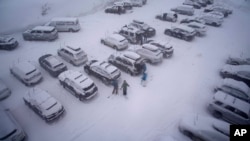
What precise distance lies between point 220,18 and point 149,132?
2558 cm

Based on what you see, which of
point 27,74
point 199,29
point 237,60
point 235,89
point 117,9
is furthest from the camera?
point 117,9

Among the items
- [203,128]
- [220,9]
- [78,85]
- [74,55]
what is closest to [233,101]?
[203,128]

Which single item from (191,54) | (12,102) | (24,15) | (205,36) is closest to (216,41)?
(205,36)

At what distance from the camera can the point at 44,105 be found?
1616 cm

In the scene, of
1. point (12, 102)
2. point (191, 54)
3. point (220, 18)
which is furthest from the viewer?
point (220, 18)

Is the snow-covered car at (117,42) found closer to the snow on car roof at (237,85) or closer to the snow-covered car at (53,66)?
the snow-covered car at (53,66)

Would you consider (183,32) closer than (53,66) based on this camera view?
No

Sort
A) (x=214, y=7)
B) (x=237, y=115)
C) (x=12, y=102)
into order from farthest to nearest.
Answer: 1. (x=214, y=7)
2. (x=12, y=102)
3. (x=237, y=115)

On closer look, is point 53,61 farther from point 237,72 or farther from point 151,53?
point 237,72

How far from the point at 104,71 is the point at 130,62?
9.91ft

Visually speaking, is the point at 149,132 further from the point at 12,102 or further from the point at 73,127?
the point at 12,102

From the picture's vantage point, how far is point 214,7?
38.3 meters

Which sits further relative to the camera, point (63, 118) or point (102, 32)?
point (102, 32)

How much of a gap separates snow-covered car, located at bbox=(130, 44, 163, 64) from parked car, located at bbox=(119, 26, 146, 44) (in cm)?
344
